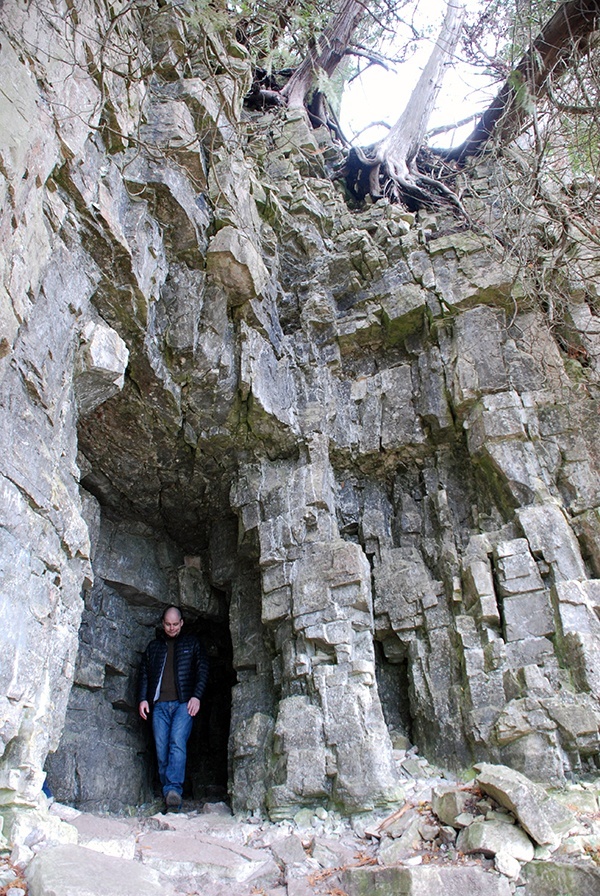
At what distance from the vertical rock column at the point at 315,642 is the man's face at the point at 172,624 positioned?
1.11 meters

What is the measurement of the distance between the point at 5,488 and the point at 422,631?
4.35 m

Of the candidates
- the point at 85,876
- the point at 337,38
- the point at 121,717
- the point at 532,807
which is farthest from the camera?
the point at 337,38

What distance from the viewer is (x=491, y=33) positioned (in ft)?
25.6

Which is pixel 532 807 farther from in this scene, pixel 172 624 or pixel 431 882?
pixel 172 624

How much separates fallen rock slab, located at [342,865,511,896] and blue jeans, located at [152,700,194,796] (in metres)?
3.04

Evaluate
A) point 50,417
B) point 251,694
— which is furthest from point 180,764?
point 50,417

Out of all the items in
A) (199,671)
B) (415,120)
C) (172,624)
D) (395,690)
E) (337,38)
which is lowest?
(395,690)

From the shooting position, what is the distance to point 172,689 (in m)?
7.09

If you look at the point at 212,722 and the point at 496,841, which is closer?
the point at 496,841

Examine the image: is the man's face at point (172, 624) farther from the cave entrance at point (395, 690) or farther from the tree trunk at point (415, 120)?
the tree trunk at point (415, 120)

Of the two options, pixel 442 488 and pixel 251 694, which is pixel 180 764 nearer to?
pixel 251 694

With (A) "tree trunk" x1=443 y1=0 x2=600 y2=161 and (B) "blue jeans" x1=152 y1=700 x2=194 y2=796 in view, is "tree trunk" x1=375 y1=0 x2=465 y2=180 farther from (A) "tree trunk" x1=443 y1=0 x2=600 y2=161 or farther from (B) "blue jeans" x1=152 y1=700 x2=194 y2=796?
(B) "blue jeans" x1=152 y1=700 x2=194 y2=796

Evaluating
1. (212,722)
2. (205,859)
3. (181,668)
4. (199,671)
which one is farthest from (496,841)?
(212,722)

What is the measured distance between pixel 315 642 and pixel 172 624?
6.68ft
